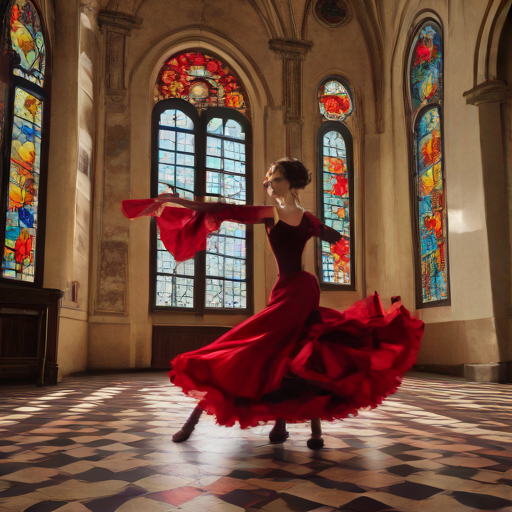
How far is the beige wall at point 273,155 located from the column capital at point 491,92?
0.71 ft

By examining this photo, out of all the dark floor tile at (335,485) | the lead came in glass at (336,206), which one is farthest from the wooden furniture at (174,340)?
the dark floor tile at (335,485)

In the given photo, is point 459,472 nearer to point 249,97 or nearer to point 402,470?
point 402,470

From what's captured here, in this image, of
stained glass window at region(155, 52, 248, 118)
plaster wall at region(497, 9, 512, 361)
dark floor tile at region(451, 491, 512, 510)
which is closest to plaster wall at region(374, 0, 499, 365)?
plaster wall at region(497, 9, 512, 361)

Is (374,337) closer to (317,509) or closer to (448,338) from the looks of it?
(317,509)

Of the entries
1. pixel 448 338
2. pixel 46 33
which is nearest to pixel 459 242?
pixel 448 338

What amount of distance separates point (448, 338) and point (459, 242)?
4.97 ft

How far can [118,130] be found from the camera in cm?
982

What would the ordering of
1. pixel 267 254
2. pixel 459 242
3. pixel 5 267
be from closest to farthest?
pixel 5 267 → pixel 459 242 → pixel 267 254

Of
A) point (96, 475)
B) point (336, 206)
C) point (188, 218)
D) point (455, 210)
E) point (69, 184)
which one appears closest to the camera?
point (96, 475)

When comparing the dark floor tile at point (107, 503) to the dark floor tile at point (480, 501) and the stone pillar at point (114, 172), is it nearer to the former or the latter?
the dark floor tile at point (480, 501)

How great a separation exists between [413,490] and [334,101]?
1024cm

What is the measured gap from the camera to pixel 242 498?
1.88 m

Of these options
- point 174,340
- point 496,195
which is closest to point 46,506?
point 496,195

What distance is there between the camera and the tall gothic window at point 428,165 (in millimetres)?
9312
